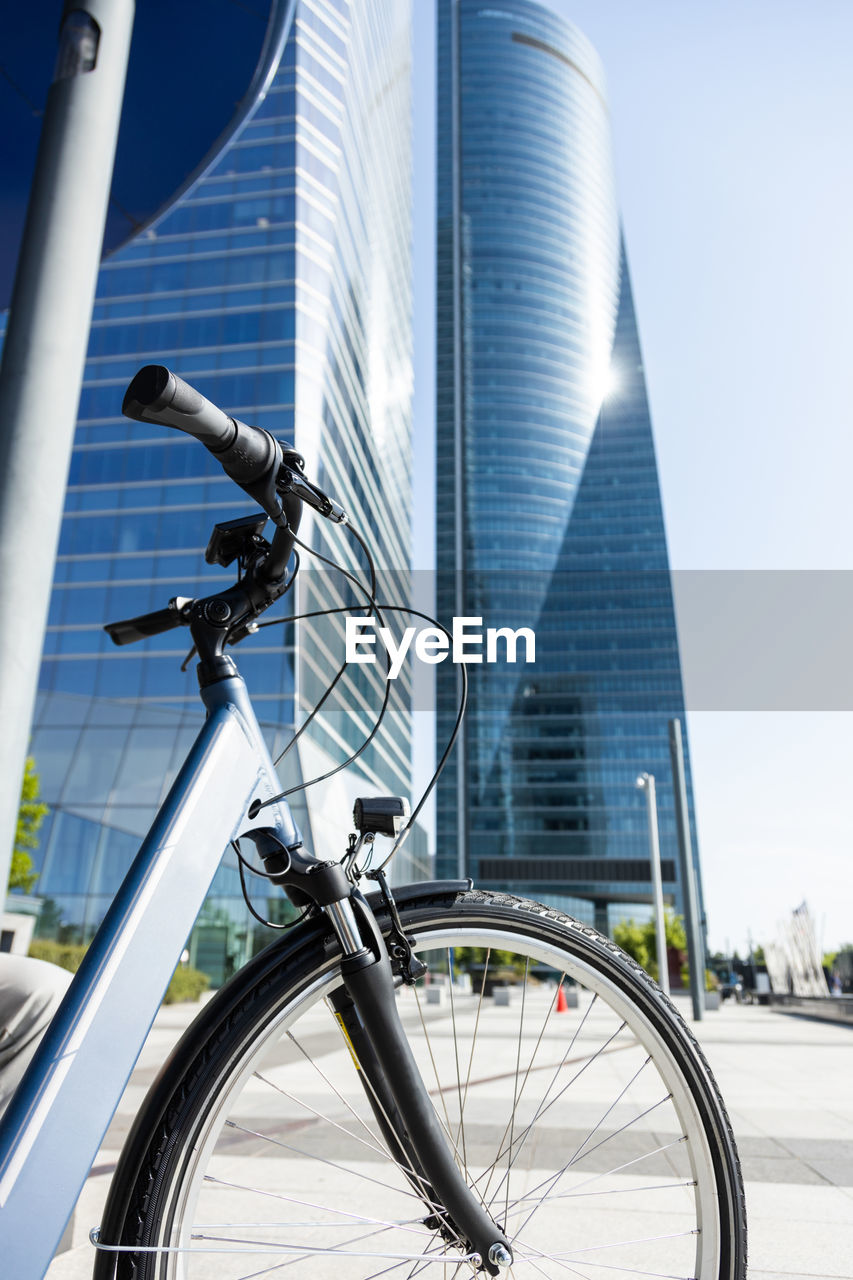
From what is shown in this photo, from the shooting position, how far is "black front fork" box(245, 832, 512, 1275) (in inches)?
53.5

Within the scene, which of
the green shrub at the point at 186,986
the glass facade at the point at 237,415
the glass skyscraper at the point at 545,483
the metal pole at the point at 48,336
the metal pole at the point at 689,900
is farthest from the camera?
the glass skyscraper at the point at 545,483

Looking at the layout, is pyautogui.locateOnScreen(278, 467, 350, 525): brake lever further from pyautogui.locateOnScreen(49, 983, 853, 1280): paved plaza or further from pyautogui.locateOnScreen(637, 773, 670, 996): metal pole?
pyautogui.locateOnScreen(637, 773, 670, 996): metal pole

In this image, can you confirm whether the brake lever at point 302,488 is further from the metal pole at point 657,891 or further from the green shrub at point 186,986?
the metal pole at point 657,891

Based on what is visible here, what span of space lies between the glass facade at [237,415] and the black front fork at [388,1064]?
81.7 feet

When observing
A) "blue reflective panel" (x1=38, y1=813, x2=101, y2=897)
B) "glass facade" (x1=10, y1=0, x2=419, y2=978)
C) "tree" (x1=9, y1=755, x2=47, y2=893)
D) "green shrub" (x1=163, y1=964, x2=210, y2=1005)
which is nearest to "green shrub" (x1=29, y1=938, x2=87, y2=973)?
"tree" (x1=9, y1=755, x2=47, y2=893)

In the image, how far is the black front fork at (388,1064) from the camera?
1359 millimetres

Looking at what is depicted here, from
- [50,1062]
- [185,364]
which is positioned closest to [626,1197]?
[50,1062]

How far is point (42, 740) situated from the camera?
2695 centimetres

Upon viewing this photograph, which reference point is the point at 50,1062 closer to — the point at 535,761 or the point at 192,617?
the point at 192,617

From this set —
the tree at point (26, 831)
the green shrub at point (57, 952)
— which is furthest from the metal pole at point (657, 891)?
the tree at point (26, 831)

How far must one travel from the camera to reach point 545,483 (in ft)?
352

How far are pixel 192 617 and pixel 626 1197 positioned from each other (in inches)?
116

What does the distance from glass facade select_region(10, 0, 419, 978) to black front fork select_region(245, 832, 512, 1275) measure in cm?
2489

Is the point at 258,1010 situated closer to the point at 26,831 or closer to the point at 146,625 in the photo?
the point at 146,625
